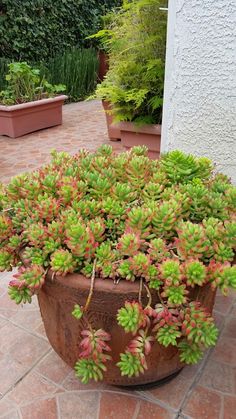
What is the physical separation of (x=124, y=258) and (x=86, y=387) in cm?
71

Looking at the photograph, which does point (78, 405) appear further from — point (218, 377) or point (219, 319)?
point (219, 319)

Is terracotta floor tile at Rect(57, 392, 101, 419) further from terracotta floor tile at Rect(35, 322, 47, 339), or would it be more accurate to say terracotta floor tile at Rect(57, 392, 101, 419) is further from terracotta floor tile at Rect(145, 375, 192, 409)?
terracotta floor tile at Rect(35, 322, 47, 339)

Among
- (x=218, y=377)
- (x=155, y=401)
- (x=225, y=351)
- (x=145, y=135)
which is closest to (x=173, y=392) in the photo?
(x=155, y=401)

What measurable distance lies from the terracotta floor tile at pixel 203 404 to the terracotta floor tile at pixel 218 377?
0.04 metres

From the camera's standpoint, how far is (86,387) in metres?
1.63

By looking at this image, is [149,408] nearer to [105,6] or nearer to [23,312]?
[23,312]

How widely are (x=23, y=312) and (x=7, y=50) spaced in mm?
5906

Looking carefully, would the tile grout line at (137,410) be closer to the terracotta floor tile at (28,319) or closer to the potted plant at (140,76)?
the terracotta floor tile at (28,319)

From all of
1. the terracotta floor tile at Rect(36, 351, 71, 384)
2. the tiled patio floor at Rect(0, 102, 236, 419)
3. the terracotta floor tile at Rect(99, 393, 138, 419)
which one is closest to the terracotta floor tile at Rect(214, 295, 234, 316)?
the tiled patio floor at Rect(0, 102, 236, 419)

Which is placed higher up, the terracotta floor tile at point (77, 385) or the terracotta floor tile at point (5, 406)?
the terracotta floor tile at point (77, 385)

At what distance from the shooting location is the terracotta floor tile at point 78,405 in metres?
1.51

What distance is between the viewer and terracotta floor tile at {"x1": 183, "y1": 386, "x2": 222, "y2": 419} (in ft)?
4.95

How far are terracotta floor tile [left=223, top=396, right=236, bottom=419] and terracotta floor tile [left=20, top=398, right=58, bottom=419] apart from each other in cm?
68

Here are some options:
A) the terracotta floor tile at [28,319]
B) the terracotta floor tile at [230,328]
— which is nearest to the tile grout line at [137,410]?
the terracotta floor tile at [230,328]
